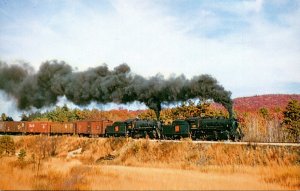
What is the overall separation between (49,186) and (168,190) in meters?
5.20

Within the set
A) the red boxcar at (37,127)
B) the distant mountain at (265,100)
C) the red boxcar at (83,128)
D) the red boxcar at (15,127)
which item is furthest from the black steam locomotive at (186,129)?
the distant mountain at (265,100)

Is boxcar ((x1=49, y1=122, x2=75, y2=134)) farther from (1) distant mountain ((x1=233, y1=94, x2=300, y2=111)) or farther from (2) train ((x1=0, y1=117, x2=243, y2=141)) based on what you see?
(1) distant mountain ((x1=233, y1=94, x2=300, y2=111))

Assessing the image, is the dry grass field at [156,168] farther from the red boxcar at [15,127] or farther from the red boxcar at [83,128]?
the red boxcar at [15,127]

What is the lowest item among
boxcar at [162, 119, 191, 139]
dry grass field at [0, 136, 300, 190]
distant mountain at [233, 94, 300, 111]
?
dry grass field at [0, 136, 300, 190]

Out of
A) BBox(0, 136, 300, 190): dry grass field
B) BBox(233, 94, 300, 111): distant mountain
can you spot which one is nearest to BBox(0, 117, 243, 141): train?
BBox(0, 136, 300, 190): dry grass field

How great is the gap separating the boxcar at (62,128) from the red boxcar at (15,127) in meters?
4.74

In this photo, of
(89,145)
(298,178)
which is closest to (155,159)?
(89,145)

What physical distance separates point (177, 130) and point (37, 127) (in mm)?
23332

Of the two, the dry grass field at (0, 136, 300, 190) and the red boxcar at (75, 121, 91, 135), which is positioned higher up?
the red boxcar at (75, 121, 91, 135)

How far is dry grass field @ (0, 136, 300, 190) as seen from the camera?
14609 millimetres

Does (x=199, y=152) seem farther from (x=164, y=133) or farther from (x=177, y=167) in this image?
(x=164, y=133)

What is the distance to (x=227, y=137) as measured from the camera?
2550 centimetres

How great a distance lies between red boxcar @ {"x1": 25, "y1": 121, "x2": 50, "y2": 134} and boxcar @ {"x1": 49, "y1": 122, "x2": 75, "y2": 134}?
2.25 ft

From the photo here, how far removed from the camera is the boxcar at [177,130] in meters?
27.8
